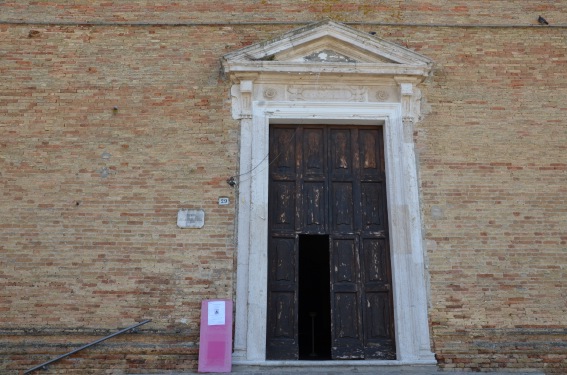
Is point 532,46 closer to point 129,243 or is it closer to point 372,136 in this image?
point 372,136

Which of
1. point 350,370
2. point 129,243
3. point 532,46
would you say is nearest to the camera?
point 350,370

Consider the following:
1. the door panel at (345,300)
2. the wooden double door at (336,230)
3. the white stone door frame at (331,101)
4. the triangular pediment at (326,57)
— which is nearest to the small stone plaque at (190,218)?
the white stone door frame at (331,101)

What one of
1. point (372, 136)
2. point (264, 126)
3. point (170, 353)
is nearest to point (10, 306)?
point (170, 353)

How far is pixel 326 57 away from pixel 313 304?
452 cm

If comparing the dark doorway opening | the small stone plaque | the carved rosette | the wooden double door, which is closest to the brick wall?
the small stone plaque

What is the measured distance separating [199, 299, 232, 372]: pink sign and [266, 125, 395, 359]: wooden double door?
70 cm

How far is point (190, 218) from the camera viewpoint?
7684mm

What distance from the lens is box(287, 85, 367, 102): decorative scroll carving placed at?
8.25 meters

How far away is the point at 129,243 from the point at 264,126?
7.79ft

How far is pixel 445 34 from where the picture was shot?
8.70 meters

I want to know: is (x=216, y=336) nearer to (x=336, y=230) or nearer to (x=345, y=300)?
(x=345, y=300)

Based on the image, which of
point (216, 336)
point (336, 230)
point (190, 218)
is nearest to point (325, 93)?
point (336, 230)

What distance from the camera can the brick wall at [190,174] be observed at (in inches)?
288

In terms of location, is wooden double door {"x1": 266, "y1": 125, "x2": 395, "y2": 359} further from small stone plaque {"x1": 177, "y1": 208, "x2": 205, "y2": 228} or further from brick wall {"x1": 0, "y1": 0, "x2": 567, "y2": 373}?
small stone plaque {"x1": 177, "y1": 208, "x2": 205, "y2": 228}
